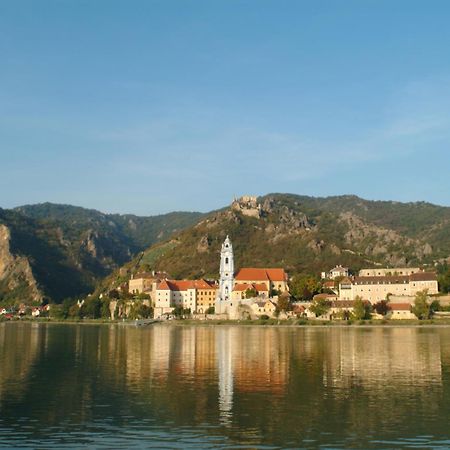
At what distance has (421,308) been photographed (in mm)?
100375

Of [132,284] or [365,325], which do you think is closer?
[365,325]

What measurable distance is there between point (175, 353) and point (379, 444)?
3262 cm

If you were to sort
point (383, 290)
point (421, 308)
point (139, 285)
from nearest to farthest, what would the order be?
point (421, 308), point (383, 290), point (139, 285)

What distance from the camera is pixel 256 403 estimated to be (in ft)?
Answer: 88.4

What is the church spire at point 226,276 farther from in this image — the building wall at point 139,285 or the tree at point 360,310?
the tree at point 360,310

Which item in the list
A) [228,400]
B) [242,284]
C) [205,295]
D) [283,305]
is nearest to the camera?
[228,400]

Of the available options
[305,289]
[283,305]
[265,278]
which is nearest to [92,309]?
[265,278]

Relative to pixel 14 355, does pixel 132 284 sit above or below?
above

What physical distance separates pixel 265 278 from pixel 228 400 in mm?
104907

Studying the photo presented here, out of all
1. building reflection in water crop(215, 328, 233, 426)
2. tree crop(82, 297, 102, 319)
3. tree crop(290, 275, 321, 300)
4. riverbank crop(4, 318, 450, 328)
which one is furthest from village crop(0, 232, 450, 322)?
building reflection in water crop(215, 328, 233, 426)

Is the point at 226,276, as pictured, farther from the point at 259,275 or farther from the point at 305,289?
the point at 305,289

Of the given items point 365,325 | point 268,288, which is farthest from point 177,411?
point 268,288

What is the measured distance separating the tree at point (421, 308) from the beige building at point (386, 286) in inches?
289

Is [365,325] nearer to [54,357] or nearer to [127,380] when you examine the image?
[54,357]
